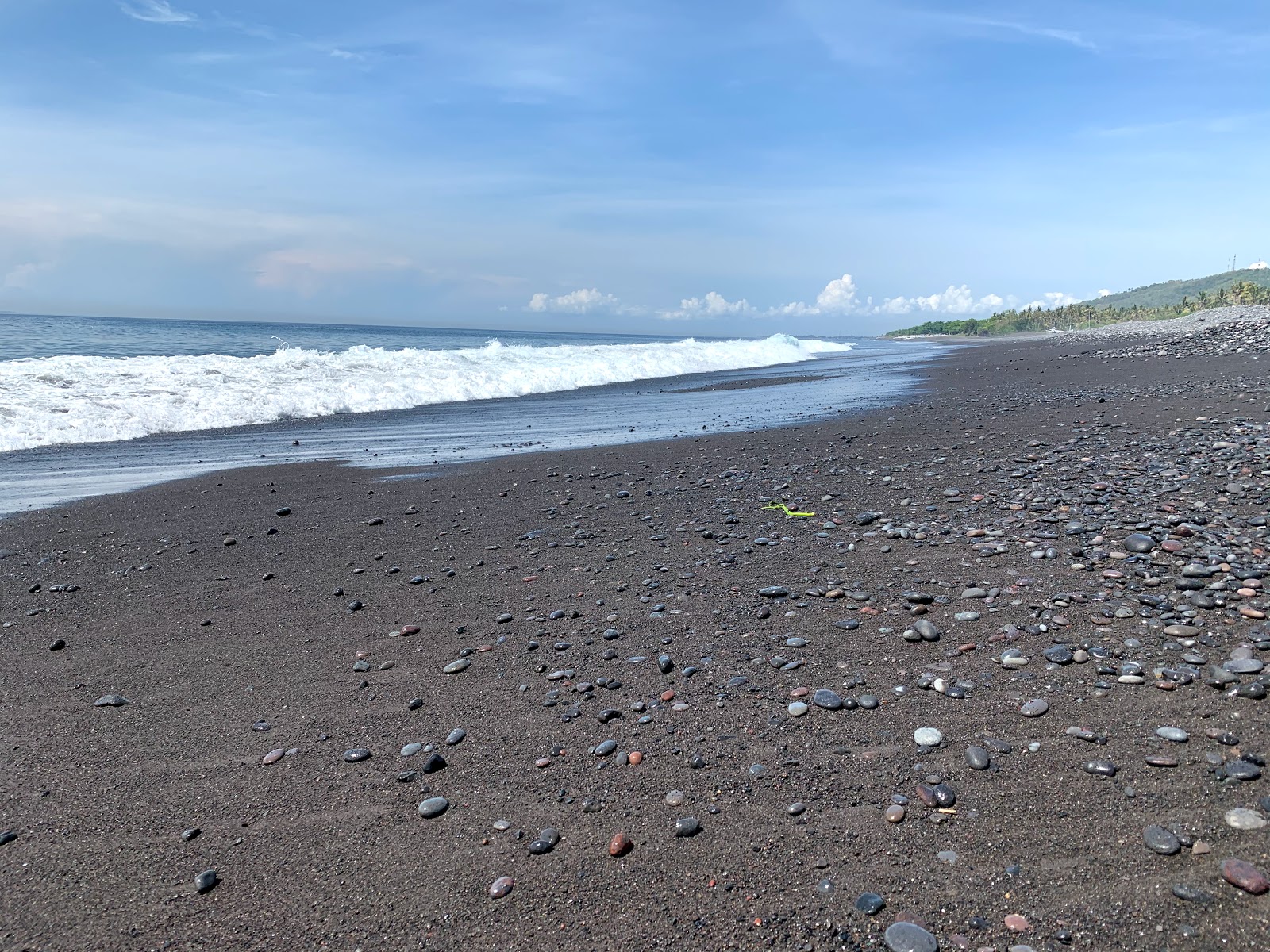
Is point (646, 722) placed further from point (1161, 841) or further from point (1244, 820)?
point (1244, 820)

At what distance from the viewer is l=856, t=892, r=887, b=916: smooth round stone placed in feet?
8.27

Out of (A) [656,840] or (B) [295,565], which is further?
(B) [295,565]

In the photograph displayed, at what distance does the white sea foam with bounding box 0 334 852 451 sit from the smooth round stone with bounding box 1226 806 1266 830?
51.5 ft

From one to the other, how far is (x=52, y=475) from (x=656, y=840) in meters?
11.0

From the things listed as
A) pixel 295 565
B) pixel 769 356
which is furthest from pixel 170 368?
pixel 769 356

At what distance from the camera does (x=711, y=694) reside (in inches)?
157

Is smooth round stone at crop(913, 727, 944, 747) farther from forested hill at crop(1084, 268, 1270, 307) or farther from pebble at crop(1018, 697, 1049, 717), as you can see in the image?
forested hill at crop(1084, 268, 1270, 307)

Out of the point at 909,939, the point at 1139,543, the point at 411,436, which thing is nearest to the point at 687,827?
the point at 909,939

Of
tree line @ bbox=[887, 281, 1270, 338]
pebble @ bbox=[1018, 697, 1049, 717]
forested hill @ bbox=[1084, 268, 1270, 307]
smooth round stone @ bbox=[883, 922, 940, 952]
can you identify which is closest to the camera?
smooth round stone @ bbox=[883, 922, 940, 952]

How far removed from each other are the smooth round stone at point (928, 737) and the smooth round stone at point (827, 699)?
403 millimetres

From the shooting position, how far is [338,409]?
58.9 feet

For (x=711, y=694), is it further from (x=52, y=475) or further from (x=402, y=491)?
(x=52, y=475)

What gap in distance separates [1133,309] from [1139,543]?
100.0 meters

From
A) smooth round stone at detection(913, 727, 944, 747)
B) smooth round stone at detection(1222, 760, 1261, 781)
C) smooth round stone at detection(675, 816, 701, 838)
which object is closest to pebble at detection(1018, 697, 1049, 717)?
smooth round stone at detection(913, 727, 944, 747)
